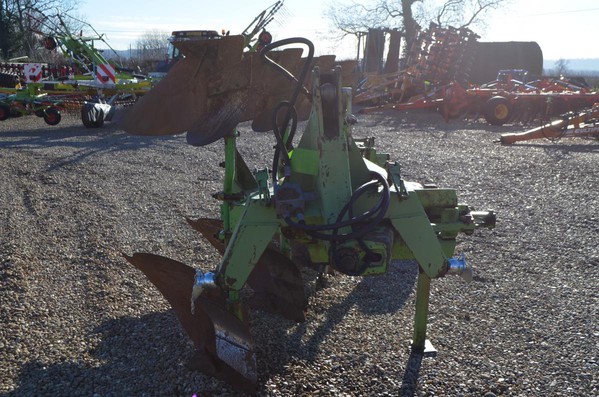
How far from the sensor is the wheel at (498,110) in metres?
14.5

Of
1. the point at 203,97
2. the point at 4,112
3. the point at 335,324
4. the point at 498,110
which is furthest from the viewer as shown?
the point at 4,112

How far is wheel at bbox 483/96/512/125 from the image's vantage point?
1452 cm

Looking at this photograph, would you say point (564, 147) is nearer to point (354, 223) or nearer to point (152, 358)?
point (354, 223)

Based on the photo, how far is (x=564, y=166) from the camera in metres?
9.06

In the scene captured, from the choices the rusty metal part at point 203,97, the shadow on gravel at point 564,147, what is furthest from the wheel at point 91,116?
the rusty metal part at point 203,97

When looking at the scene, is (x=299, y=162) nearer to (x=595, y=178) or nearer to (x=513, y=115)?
(x=595, y=178)

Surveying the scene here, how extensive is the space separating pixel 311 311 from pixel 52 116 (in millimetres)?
12384

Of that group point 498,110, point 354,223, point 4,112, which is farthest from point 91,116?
point 354,223

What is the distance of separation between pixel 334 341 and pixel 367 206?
91 centimetres

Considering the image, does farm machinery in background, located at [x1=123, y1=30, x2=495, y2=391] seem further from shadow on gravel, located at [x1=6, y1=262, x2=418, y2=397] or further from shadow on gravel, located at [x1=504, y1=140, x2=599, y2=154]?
shadow on gravel, located at [x1=504, y1=140, x2=599, y2=154]

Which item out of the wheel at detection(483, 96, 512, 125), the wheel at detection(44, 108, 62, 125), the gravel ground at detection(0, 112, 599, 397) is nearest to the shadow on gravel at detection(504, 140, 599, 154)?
the wheel at detection(483, 96, 512, 125)

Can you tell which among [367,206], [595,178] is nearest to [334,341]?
[367,206]

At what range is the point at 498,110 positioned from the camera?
1465 centimetres

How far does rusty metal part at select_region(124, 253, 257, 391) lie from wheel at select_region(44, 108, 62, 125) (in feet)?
39.8
